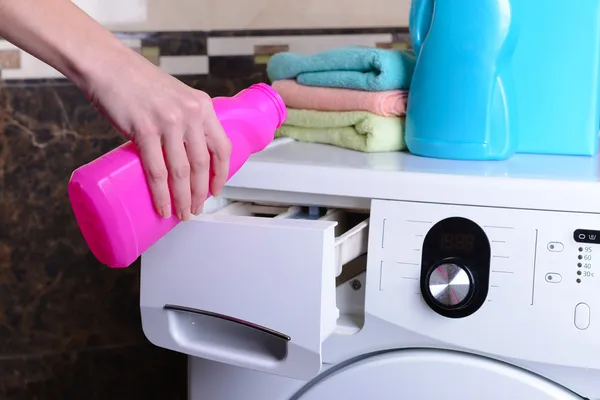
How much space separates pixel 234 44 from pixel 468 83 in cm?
64

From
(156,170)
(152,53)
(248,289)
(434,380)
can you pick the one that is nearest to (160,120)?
(156,170)

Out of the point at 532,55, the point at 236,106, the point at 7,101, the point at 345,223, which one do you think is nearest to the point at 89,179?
the point at 236,106

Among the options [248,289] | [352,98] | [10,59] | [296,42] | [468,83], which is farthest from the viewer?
[296,42]

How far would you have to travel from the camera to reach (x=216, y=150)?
27.7 inches

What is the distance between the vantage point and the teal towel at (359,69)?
40.5 inches

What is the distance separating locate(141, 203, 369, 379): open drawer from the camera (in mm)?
761

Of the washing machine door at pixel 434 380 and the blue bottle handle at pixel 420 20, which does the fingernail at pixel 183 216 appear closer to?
the washing machine door at pixel 434 380

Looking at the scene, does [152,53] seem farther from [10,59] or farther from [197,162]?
[197,162]

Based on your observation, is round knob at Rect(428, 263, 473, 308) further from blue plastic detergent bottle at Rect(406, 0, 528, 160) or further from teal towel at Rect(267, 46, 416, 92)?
teal towel at Rect(267, 46, 416, 92)

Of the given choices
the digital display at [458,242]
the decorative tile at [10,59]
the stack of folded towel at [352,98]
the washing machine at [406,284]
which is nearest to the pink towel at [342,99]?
the stack of folded towel at [352,98]

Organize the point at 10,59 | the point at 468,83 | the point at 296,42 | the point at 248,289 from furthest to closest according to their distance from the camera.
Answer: the point at 296,42 < the point at 10,59 < the point at 468,83 < the point at 248,289

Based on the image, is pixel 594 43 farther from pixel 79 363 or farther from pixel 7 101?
pixel 79 363

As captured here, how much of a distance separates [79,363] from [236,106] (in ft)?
2.97

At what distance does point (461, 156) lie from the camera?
951mm
